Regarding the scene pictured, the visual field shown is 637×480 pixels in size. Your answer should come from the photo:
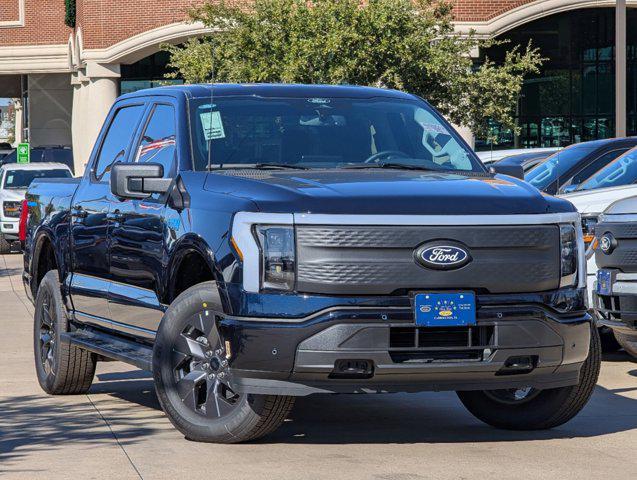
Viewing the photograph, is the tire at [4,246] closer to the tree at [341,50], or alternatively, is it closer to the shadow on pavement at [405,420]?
the tree at [341,50]

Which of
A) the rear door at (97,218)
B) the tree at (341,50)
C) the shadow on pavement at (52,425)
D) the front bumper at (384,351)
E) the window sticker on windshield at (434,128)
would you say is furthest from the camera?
the tree at (341,50)

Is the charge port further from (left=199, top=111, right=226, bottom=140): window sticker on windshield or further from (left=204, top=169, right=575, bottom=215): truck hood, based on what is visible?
(left=199, top=111, right=226, bottom=140): window sticker on windshield

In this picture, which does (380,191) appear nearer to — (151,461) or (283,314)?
(283,314)

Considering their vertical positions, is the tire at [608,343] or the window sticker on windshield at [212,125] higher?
the window sticker on windshield at [212,125]

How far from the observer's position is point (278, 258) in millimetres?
6914

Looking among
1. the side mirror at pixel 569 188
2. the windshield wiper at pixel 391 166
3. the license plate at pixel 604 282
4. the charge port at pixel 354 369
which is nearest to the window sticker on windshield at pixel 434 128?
Result: the windshield wiper at pixel 391 166

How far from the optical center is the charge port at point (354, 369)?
6852 mm

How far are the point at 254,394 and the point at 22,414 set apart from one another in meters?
2.35

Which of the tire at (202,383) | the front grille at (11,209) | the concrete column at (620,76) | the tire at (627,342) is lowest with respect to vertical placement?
the tire at (627,342)

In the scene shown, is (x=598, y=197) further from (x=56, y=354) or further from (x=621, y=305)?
(x=56, y=354)

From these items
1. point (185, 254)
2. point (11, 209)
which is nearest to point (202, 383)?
point (185, 254)

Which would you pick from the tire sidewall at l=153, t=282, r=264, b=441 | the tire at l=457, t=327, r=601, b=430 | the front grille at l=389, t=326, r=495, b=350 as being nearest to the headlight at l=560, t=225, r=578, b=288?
the tire at l=457, t=327, r=601, b=430

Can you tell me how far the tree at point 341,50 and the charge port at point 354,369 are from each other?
69.2ft

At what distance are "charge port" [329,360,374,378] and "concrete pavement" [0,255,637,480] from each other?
0.47m
